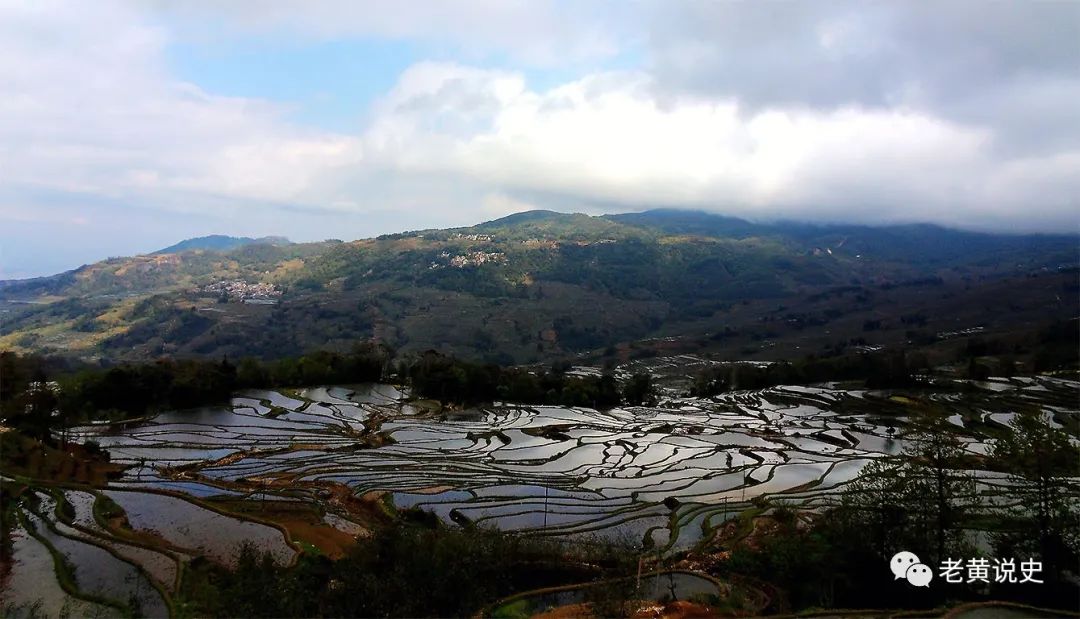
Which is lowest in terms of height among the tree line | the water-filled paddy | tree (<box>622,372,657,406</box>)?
tree (<box>622,372,657,406</box>)

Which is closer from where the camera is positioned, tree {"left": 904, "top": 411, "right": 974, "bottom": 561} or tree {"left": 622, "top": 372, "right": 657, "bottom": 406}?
tree {"left": 904, "top": 411, "right": 974, "bottom": 561}

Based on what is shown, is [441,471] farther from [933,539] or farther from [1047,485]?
[1047,485]

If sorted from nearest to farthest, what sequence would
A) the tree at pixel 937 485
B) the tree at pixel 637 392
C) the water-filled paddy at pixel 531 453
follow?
the tree at pixel 937 485
the water-filled paddy at pixel 531 453
the tree at pixel 637 392

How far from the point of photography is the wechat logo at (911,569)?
15.8 metres

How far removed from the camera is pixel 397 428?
51500mm

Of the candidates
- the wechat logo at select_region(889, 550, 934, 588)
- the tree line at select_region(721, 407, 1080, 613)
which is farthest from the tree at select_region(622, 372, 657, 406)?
the wechat logo at select_region(889, 550, 934, 588)

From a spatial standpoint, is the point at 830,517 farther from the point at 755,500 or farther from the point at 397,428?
the point at 397,428

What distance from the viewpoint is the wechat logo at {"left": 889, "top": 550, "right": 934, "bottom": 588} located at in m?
15.8

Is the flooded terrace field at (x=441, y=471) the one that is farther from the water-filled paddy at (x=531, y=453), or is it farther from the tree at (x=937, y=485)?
the tree at (x=937, y=485)

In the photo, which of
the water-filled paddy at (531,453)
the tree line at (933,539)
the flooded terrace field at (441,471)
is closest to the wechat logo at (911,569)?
the tree line at (933,539)

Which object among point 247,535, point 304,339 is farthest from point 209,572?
point 304,339

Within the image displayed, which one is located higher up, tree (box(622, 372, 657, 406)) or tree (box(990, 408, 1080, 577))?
tree (box(990, 408, 1080, 577))

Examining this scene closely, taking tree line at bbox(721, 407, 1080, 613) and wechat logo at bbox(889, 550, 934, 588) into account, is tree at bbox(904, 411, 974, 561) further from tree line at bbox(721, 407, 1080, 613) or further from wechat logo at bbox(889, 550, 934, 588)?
wechat logo at bbox(889, 550, 934, 588)

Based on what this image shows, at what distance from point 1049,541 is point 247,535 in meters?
26.5
